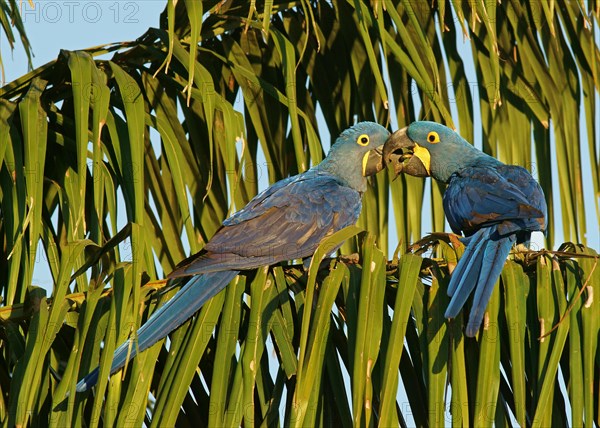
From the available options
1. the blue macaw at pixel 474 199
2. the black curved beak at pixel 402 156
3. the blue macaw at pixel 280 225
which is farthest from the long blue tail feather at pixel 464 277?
the black curved beak at pixel 402 156

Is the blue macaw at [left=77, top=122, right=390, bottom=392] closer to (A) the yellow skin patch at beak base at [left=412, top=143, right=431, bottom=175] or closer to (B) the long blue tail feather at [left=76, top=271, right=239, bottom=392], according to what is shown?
(B) the long blue tail feather at [left=76, top=271, right=239, bottom=392]

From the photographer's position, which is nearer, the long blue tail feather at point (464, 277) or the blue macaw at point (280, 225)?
the long blue tail feather at point (464, 277)

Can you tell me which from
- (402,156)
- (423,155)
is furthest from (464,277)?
(423,155)

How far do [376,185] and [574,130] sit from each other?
2.72ft

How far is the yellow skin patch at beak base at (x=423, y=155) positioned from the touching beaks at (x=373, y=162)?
0.49ft

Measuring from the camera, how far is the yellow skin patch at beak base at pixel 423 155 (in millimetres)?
3821

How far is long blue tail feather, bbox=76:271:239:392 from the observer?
7.20 feet

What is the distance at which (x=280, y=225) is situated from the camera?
10.2ft

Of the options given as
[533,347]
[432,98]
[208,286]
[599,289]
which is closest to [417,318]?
[533,347]

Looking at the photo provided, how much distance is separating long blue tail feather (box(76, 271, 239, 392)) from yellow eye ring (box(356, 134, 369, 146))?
1.30 m

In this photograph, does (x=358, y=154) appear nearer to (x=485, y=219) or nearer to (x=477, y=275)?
(x=485, y=219)

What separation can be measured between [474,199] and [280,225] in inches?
28.5

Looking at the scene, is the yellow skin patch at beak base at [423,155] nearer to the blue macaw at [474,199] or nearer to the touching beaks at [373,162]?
the blue macaw at [474,199]

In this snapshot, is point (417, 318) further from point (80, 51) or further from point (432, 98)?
point (80, 51)
